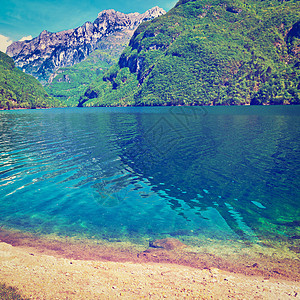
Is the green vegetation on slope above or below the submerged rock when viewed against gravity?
above

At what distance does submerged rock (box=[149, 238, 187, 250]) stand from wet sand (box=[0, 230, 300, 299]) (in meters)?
0.20

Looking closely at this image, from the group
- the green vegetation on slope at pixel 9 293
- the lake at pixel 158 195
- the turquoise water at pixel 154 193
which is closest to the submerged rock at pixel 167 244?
the lake at pixel 158 195

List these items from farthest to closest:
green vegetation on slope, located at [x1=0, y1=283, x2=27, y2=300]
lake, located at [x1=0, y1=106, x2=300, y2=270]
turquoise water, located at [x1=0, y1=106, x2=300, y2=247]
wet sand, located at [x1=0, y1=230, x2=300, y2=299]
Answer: turquoise water, located at [x1=0, y1=106, x2=300, y2=247] → lake, located at [x1=0, y1=106, x2=300, y2=270] → wet sand, located at [x1=0, y1=230, x2=300, y2=299] → green vegetation on slope, located at [x1=0, y1=283, x2=27, y2=300]

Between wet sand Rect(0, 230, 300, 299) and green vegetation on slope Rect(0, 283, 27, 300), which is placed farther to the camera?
wet sand Rect(0, 230, 300, 299)

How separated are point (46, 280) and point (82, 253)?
94.1 inches

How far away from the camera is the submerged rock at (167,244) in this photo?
33.0ft

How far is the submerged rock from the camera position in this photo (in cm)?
1006

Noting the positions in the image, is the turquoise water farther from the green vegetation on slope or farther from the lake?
the green vegetation on slope

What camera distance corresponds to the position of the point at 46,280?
7.37m

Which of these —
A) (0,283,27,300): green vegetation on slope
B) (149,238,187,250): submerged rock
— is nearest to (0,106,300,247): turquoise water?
(149,238,187,250): submerged rock

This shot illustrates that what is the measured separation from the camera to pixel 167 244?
10.3m

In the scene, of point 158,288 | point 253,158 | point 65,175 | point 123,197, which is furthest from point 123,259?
point 253,158

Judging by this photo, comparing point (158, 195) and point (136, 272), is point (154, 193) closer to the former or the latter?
point (158, 195)

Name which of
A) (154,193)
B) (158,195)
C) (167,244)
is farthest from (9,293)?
(154,193)
